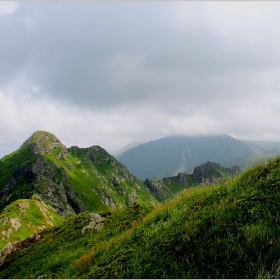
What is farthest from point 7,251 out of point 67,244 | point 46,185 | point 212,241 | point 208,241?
point 46,185

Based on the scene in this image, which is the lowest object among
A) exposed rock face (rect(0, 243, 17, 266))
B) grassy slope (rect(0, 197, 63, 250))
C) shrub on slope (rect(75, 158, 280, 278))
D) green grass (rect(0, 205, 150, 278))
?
grassy slope (rect(0, 197, 63, 250))

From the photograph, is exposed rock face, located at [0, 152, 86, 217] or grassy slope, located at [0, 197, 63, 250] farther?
exposed rock face, located at [0, 152, 86, 217]

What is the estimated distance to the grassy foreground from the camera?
5.64 meters

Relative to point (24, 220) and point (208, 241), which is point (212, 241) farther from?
point (24, 220)

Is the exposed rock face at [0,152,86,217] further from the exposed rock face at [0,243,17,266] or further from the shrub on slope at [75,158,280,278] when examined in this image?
the shrub on slope at [75,158,280,278]

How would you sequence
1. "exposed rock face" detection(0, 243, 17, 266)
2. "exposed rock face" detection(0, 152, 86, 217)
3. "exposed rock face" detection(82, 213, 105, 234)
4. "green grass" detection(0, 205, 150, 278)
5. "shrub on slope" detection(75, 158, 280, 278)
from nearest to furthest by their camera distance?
"shrub on slope" detection(75, 158, 280, 278)
"green grass" detection(0, 205, 150, 278)
"exposed rock face" detection(82, 213, 105, 234)
"exposed rock face" detection(0, 243, 17, 266)
"exposed rock face" detection(0, 152, 86, 217)

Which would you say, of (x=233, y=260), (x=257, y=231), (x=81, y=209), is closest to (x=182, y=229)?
(x=233, y=260)

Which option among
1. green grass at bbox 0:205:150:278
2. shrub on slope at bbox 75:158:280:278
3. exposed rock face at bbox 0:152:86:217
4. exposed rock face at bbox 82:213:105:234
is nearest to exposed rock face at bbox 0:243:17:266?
green grass at bbox 0:205:150:278

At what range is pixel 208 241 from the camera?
6.36m

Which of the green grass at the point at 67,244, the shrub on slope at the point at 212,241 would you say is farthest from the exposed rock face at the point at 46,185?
the shrub on slope at the point at 212,241

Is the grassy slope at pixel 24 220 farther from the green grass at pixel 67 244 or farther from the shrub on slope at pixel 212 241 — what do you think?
the shrub on slope at pixel 212 241

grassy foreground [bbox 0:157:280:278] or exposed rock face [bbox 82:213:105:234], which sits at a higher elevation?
grassy foreground [bbox 0:157:280:278]

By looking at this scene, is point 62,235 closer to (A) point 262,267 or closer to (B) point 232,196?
(B) point 232,196

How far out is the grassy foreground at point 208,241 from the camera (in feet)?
18.5
